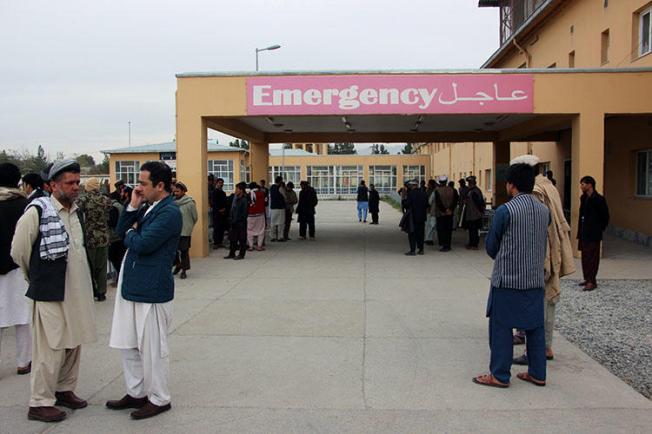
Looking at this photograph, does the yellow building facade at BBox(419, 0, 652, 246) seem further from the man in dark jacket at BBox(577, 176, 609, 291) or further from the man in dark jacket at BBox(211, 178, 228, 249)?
the man in dark jacket at BBox(211, 178, 228, 249)

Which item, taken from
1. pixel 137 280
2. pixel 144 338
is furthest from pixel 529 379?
pixel 137 280

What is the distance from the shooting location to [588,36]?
17.8 metres

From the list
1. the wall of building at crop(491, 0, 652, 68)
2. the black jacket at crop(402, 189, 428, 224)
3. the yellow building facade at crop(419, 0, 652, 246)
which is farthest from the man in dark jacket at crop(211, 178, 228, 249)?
the wall of building at crop(491, 0, 652, 68)

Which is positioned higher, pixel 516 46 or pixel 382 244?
pixel 516 46

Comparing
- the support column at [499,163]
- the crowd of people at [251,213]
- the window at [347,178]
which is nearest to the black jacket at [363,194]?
the support column at [499,163]

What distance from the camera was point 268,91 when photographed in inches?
534

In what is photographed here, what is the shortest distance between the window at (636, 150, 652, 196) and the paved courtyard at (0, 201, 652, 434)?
8167 mm

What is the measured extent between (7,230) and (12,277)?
451mm

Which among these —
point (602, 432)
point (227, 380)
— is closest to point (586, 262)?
point (602, 432)

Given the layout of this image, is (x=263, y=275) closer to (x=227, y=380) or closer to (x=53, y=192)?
(x=227, y=380)

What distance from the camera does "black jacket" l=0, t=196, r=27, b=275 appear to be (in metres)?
5.54

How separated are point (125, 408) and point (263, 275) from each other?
22.4ft

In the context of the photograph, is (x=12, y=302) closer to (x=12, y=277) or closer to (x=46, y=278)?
(x=12, y=277)

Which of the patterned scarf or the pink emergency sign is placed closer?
the patterned scarf
